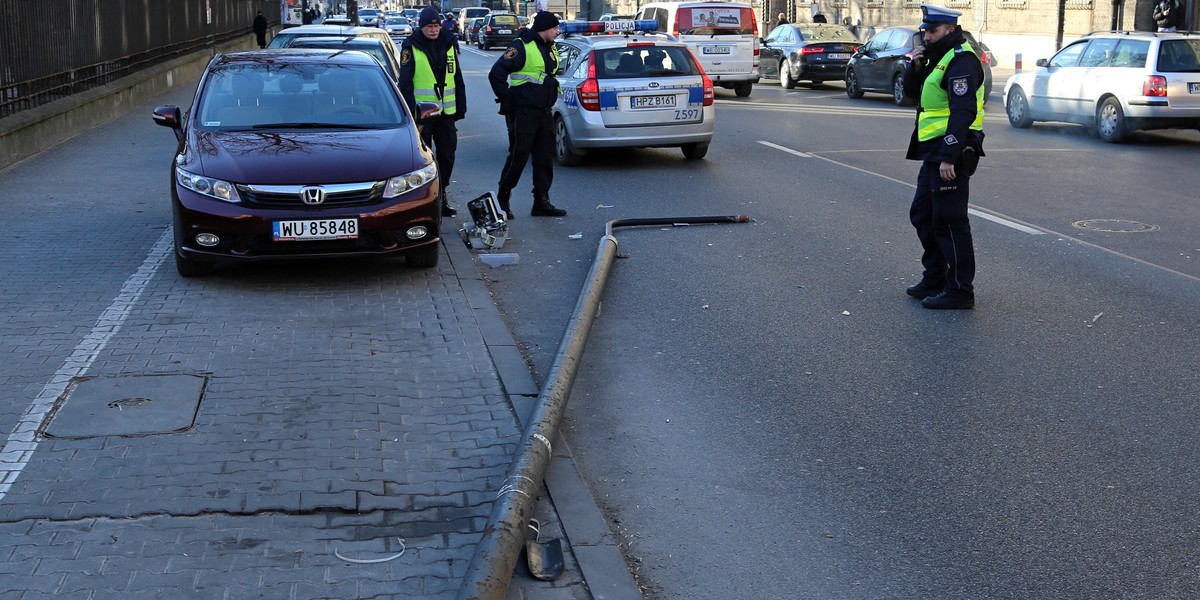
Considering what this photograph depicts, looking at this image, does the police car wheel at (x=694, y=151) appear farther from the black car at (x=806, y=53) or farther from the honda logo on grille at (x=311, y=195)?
Answer: the black car at (x=806, y=53)

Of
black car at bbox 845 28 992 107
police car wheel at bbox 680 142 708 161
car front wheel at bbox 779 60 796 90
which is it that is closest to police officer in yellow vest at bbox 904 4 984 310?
police car wheel at bbox 680 142 708 161

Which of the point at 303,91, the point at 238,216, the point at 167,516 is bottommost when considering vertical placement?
the point at 167,516

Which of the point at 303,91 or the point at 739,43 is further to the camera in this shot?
the point at 739,43

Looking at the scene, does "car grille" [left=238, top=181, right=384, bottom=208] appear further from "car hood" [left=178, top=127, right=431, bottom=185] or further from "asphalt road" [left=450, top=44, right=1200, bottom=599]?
"asphalt road" [left=450, top=44, right=1200, bottom=599]

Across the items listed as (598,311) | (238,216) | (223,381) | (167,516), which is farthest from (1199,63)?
(167,516)

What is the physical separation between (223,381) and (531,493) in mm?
2352

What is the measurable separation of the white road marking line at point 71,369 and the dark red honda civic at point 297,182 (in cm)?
48

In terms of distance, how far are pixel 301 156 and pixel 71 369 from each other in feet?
8.35

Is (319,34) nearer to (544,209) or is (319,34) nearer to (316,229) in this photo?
(544,209)

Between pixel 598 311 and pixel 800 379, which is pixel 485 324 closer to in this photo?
pixel 598 311

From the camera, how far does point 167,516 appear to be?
4.77m

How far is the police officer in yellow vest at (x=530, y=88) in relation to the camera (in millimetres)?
11492

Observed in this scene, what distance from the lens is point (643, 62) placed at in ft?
51.8

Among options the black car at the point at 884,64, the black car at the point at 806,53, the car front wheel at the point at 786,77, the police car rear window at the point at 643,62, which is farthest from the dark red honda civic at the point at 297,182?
the car front wheel at the point at 786,77
